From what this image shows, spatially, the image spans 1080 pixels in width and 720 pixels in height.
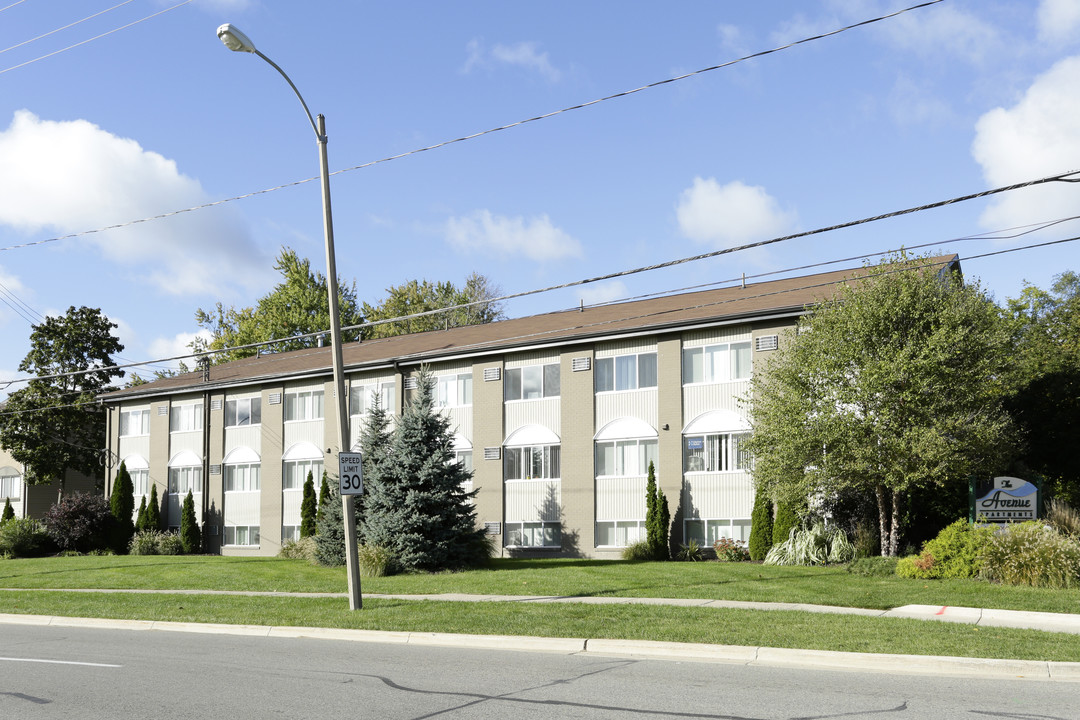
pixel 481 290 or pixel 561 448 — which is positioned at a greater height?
pixel 481 290

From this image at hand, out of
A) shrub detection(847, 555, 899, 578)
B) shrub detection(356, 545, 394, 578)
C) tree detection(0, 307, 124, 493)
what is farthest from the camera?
tree detection(0, 307, 124, 493)

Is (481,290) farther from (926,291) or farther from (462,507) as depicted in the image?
(926,291)

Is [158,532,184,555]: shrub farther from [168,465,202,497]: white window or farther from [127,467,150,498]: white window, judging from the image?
[127,467,150,498]: white window

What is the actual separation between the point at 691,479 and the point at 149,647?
18.5m

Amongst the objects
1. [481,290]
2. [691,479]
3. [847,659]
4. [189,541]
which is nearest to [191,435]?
[189,541]

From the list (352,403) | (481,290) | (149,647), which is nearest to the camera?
(149,647)

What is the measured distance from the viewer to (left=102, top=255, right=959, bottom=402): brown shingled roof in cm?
2870

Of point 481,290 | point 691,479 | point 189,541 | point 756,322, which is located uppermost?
point 481,290

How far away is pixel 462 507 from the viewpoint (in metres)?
25.4

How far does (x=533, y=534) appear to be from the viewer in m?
32.0

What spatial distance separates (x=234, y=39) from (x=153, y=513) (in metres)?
31.1

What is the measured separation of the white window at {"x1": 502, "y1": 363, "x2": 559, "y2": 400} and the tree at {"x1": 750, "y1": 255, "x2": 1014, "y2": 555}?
9.94 meters

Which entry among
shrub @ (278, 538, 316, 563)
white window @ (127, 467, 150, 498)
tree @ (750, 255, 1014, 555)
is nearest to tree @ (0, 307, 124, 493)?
white window @ (127, 467, 150, 498)

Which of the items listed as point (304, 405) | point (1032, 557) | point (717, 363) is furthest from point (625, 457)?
A: point (304, 405)
